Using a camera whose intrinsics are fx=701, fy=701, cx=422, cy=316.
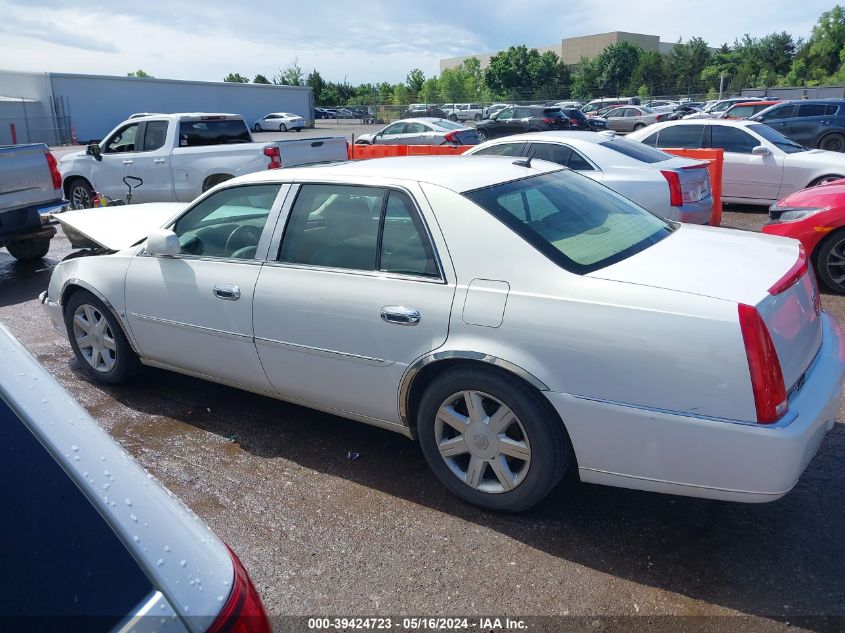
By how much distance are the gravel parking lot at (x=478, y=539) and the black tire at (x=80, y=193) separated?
29.7ft

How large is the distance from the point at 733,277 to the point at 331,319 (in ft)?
6.26

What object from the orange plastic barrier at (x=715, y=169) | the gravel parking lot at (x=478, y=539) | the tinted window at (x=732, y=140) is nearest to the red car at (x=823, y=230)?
the orange plastic barrier at (x=715, y=169)

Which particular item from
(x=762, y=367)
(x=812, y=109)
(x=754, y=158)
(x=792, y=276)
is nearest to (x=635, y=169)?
(x=754, y=158)

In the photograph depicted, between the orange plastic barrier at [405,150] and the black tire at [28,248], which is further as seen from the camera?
the orange plastic barrier at [405,150]

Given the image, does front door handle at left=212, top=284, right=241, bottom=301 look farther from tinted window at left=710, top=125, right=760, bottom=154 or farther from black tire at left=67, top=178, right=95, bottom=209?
tinted window at left=710, top=125, right=760, bottom=154

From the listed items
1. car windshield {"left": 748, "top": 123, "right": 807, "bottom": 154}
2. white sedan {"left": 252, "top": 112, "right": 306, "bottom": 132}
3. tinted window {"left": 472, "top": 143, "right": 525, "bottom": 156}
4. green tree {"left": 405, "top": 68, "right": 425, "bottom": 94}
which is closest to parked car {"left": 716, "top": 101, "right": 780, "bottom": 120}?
car windshield {"left": 748, "top": 123, "right": 807, "bottom": 154}

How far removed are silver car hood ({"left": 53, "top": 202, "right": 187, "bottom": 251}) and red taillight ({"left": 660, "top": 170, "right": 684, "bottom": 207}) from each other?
17.0ft

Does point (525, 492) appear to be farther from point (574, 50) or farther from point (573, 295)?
point (574, 50)

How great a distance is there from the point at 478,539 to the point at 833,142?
19.5 meters

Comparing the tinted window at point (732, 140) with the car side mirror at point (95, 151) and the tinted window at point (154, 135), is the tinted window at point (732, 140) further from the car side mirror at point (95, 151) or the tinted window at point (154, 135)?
the car side mirror at point (95, 151)

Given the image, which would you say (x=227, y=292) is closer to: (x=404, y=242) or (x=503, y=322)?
(x=404, y=242)

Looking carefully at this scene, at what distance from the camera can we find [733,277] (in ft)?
9.91

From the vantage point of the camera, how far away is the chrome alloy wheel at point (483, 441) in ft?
10.5

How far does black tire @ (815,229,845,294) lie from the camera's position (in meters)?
6.62
